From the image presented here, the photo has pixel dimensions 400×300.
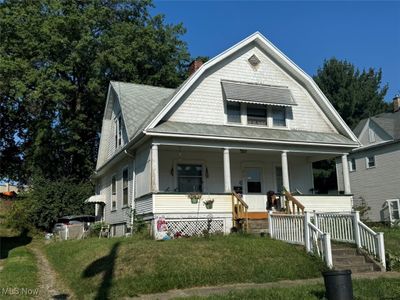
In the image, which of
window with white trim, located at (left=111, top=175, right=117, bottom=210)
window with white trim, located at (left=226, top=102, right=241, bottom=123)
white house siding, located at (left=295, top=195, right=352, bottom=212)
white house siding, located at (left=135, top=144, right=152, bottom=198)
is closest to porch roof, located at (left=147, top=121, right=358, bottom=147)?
window with white trim, located at (left=226, top=102, right=241, bottom=123)

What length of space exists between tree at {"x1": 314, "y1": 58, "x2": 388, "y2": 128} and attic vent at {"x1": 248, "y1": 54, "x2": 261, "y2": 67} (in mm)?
24710

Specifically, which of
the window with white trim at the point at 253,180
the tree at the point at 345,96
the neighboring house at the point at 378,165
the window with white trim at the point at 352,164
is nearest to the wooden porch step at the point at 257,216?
the window with white trim at the point at 253,180

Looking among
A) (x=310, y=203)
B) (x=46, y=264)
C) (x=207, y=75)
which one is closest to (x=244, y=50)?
(x=207, y=75)

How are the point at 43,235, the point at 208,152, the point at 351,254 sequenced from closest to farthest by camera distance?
the point at 351,254, the point at 208,152, the point at 43,235

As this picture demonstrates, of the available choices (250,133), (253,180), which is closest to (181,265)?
(250,133)

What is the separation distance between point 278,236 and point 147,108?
29.3 ft

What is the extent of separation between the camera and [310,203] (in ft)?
60.7

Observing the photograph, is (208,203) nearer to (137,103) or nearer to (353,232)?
(353,232)

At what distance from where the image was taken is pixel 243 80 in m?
20.0

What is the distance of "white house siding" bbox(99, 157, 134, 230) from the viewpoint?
66.1 ft

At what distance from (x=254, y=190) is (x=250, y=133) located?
328cm

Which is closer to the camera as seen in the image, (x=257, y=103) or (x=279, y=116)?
(x=257, y=103)

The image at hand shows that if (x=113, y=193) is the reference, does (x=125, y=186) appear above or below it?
above

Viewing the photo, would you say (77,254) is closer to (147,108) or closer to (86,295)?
(86,295)
